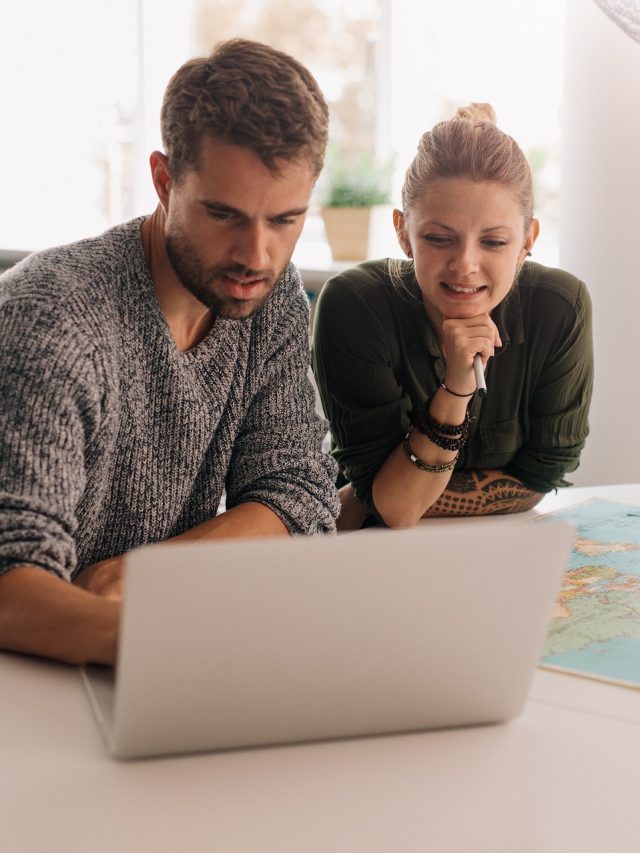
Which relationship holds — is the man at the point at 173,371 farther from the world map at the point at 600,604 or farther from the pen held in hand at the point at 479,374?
the world map at the point at 600,604

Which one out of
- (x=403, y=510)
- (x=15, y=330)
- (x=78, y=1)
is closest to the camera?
(x=15, y=330)

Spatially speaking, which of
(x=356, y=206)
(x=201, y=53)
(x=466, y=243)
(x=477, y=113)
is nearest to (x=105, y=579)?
(x=466, y=243)

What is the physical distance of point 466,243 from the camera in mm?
1556

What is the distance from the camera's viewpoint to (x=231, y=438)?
4.72 ft

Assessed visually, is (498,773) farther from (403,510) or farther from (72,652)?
(403,510)

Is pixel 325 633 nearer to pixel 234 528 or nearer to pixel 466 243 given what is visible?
pixel 234 528

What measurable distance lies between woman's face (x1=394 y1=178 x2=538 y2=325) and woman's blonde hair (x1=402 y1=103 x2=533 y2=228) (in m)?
0.01

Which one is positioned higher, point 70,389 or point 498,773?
point 70,389

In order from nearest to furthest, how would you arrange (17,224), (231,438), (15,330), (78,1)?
(15,330) < (231,438) < (78,1) < (17,224)

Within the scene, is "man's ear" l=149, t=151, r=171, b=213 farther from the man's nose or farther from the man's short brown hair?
the man's nose

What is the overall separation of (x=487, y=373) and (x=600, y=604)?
1.95 feet

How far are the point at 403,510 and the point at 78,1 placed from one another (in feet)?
9.15

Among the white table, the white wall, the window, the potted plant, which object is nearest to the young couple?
the white table

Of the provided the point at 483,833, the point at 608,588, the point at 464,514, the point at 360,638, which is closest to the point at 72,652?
the point at 360,638
